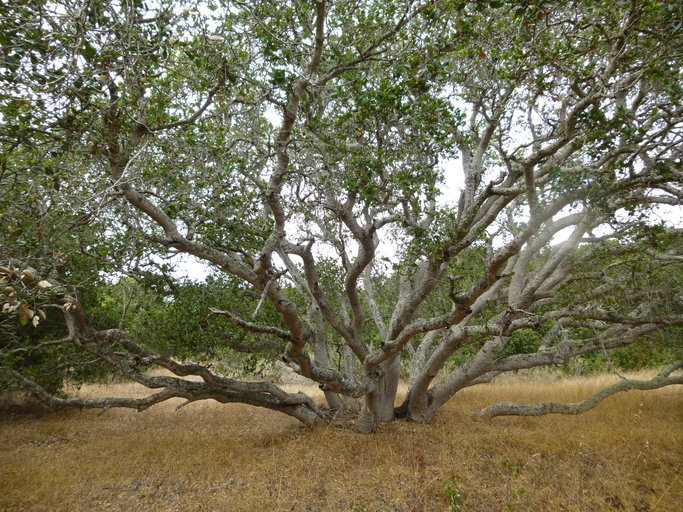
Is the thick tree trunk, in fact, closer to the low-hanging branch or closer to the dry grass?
the dry grass

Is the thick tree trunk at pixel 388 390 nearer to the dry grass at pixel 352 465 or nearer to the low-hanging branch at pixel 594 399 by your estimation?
the dry grass at pixel 352 465

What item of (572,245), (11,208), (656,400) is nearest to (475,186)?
(572,245)

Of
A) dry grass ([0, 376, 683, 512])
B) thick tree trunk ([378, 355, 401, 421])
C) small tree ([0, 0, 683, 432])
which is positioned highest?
small tree ([0, 0, 683, 432])

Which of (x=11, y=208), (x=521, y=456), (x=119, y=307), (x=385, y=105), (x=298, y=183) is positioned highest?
(x=385, y=105)

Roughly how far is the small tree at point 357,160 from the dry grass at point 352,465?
0.87 m

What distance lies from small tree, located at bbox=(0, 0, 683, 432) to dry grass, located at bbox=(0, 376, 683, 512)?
34.3 inches

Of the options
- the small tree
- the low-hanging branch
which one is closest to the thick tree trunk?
the small tree

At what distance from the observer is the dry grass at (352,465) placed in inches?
176

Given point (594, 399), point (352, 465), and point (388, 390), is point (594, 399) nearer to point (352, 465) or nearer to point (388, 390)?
point (388, 390)

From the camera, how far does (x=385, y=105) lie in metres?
4.88

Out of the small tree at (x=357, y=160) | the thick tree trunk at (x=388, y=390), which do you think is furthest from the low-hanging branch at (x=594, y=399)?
the thick tree trunk at (x=388, y=390)

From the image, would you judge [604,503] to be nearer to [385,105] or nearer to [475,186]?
A: [475,186]

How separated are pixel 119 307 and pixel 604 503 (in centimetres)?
1142

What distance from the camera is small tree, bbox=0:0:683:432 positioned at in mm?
3879
